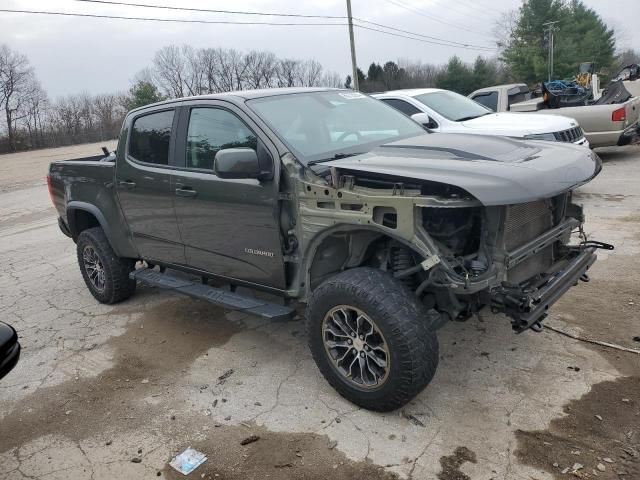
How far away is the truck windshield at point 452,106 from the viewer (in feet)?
27.5

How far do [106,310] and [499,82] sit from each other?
185 feet

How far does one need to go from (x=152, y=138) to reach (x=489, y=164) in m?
2.90

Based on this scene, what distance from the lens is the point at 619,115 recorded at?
32.6 ft

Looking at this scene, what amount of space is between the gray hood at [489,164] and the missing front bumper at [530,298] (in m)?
0.54

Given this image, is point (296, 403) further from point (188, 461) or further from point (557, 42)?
point (557, 42)

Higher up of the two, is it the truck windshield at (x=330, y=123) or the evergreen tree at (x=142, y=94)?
the evergreen tree at (x=142, y=94)

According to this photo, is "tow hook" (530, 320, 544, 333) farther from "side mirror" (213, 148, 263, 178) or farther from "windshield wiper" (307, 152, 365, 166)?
"side mirror" (213, 148, 263, 178)

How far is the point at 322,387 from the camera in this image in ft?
11.6

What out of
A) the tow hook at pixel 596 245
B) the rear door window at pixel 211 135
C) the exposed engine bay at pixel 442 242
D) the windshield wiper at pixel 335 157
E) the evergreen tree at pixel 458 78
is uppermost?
the evergreen tree at pixel 458 78

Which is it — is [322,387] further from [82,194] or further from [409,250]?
[82,194]

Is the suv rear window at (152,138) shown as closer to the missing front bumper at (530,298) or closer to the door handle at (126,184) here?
the door handle at (126,184)

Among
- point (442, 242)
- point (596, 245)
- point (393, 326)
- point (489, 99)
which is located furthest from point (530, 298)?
point (489, 99)

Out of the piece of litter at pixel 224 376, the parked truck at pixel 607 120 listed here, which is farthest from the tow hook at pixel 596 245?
the parked truck at pixel 607 120

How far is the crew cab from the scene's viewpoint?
7.23 metres
